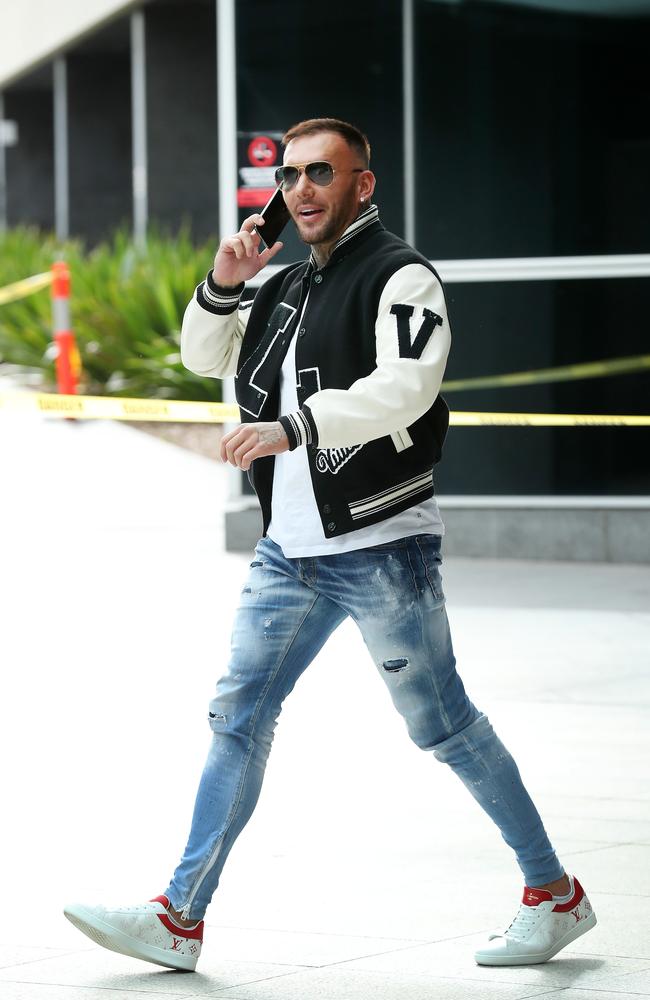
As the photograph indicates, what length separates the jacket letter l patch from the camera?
367 cm

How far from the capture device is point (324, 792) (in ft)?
17.9

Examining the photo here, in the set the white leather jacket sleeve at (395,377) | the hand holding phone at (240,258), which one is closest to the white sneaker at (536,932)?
the white leather jacket sleeve at (395,377)

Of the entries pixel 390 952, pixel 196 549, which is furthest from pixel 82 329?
pixel 390 952

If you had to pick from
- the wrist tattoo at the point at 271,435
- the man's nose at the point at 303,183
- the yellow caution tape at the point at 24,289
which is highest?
the yellow caution tape at the point at 24,289

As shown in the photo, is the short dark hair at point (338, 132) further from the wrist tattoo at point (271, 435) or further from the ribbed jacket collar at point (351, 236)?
the wrist tattoo at point (271, 435)

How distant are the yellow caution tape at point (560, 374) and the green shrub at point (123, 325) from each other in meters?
5.51

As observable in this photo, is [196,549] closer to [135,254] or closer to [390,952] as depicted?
[390,952]

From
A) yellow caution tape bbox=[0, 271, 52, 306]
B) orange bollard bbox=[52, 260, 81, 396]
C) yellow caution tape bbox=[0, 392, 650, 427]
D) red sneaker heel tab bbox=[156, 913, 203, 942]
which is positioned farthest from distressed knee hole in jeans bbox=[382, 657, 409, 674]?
yellow caution tape bbox=[0, 271, 52, 306]

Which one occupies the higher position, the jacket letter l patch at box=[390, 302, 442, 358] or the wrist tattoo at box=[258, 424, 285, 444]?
the jacket letter l patch at box=[390, 302, 442, 358]

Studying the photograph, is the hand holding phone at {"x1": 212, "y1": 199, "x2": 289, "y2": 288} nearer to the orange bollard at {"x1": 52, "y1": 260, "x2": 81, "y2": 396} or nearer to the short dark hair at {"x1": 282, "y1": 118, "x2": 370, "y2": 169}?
the short dark hair at {"x1": 282, "y1": 118, "x2": 370, "y2": 169}

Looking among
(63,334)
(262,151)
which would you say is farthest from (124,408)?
(63,334)

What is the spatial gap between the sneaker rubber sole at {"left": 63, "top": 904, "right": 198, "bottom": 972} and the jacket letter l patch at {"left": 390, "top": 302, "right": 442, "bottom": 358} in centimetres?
138

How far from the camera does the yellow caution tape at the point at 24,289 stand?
1820 cm

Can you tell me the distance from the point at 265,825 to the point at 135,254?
14783 millimetres
